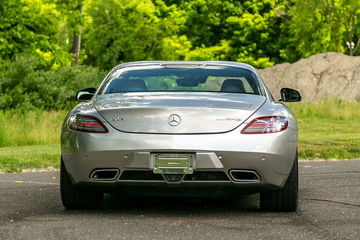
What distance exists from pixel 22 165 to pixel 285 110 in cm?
725

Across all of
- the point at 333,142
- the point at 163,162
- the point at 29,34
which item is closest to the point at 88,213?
the point at 163,162

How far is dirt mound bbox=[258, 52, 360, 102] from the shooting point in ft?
127

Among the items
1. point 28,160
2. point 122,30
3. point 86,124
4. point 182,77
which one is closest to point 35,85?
point 122,30

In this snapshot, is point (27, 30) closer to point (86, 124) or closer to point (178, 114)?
point (86, 124)

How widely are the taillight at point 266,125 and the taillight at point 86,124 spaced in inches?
47.0

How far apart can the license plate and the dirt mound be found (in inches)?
1227

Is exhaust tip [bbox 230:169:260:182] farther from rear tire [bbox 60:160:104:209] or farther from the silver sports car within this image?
rear tire [bbox 60:160:104:209]

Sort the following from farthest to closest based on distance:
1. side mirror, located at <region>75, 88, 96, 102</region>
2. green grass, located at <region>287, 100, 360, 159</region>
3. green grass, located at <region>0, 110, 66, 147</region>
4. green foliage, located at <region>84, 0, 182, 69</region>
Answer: green foliage, located at <region>84, 0, 182, 69</region>
green grass, located at <region>0, 110, 66, 147</region>
green grass, located at <region>287, 100, 360, 159</region>
side mirror, located at <region>75, 88, 96, 102</region>

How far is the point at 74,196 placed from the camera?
7.91 m

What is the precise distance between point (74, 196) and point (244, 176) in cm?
158

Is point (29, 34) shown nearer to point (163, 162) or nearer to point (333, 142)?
point (333, 142)

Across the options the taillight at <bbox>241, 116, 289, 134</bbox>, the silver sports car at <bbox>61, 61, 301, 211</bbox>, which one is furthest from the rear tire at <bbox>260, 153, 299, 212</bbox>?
the taillight at <bbox>241, 116, 289, 134</bbox>

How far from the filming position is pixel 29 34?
34031 mm

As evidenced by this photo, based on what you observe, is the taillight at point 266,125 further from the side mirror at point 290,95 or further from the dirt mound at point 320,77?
the dirt mound at point 320,77
